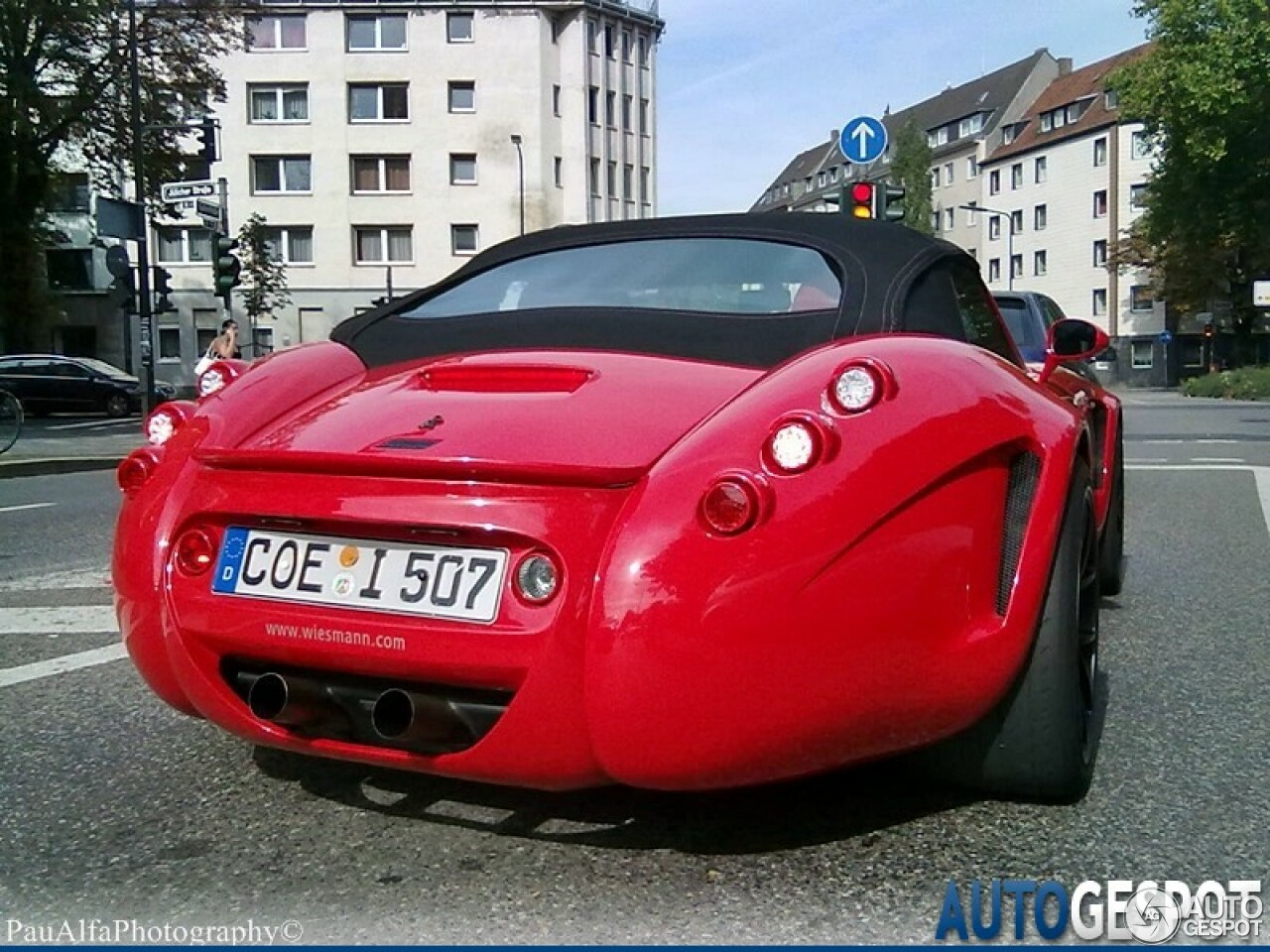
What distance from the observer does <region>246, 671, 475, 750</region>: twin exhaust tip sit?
2.32 meters

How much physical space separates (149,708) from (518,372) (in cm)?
163

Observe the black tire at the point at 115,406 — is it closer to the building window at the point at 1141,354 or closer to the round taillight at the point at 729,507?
the round taillight at the point at 729,507

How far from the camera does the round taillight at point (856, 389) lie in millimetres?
2336

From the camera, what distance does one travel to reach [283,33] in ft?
166

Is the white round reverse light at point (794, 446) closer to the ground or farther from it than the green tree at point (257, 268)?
closer to the ground

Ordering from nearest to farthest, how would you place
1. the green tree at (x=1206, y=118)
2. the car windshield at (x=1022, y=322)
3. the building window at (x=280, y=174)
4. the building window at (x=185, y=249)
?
the car windshield at (x=1022, y=322)
the green tree at (x=1206, y=118)
the building window at (x=185, y=249)
the building window at (x=280, y=174)

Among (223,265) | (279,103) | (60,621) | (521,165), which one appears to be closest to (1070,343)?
(60,621)

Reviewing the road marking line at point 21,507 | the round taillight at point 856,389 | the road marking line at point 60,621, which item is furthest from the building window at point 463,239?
the round taillight at point 856,389

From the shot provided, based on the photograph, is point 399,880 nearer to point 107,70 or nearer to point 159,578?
point 159,578

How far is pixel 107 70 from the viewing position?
27688 millimetres

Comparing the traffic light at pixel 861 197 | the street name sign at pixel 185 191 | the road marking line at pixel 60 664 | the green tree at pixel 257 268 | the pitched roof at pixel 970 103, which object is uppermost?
the pitched roof at pixel 970 103

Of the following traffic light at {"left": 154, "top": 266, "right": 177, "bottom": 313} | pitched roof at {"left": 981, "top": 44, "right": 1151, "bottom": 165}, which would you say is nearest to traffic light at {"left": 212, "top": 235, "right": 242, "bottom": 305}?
traffic light at {"left": 154, "top": 266, "right": 177, "bottom": 313}

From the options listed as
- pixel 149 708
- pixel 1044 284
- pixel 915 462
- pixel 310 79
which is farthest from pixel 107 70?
pixel 1044 284

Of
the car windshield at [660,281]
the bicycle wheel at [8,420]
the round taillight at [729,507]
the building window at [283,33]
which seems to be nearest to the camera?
the round taillight at [729,507]
